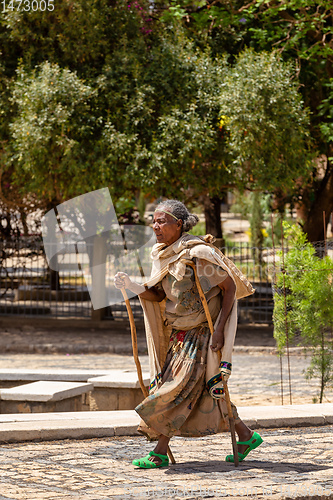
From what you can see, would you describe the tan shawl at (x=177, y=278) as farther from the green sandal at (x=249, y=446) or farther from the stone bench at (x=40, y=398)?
the stone bench at (x=40, y=398)

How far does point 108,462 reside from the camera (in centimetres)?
502

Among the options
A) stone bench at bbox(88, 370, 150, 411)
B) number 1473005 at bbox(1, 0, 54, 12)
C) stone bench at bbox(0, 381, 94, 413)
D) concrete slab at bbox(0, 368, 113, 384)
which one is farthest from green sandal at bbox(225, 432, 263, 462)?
number 1473005 at bbox(1, 0, 54, 12)

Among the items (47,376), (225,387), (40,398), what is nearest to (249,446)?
(225,387)

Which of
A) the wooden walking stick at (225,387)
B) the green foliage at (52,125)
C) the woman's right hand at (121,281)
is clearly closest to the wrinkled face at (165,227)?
the wooden walking stick at (225,387)

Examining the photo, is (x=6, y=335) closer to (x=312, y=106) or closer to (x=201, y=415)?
(x=312, y=106)

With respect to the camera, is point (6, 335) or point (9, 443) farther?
point (6, 335)

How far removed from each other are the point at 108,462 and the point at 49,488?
76 cm

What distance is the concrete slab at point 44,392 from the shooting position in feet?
22.0

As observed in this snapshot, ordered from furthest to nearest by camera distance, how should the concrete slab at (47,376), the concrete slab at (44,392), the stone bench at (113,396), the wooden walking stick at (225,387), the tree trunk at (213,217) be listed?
the tree trunk at (213,217), the concrete slab at (47,376), the stone bench at (113,396), the concrete slab at (44,392), the wooden walking stick at (225,387)

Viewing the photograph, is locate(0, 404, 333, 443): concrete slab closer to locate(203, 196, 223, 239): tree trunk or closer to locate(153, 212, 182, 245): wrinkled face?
locate(153, 212, 182, 245): wrinkled face

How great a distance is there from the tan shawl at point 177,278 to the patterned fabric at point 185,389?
0.05 meters

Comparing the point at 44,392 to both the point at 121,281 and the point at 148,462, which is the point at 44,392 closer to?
the point at 148,462

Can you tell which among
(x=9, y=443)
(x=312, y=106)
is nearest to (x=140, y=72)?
(x=312, y=106)

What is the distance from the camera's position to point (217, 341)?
15.8 feet
